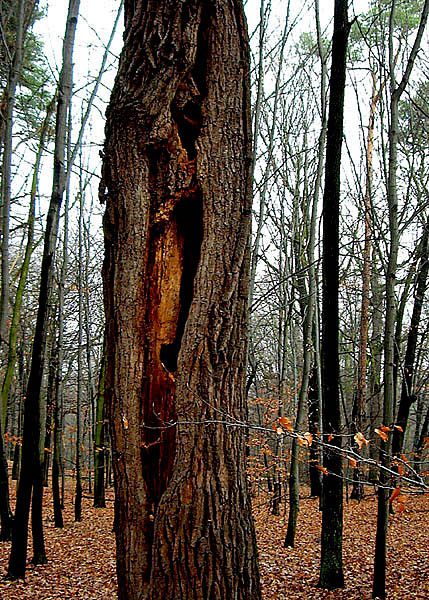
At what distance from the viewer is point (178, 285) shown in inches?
111

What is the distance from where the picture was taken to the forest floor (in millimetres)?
5801

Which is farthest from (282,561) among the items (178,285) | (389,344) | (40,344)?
(178,285)

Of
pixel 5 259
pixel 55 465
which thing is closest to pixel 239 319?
pixel 5 259

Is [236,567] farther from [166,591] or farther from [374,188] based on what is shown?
[374,188]

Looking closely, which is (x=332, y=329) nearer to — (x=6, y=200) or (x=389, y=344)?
(x=389, y=344)

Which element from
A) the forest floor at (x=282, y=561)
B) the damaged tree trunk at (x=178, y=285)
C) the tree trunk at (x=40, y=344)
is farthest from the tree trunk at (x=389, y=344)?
the tree trunk at (x=40, y=344)

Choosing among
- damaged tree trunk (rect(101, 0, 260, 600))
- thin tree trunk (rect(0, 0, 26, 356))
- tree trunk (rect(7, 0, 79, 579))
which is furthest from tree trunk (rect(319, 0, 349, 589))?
thin tree trunk (rect(0, 0, 26, 356))

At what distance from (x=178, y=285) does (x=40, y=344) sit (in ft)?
11.9

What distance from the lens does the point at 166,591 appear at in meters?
2.42

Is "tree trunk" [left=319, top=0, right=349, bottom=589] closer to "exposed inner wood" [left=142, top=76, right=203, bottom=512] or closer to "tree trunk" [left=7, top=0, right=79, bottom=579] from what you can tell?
"exposed inner wood" [left=142, top=76, right=203, bottom=512]

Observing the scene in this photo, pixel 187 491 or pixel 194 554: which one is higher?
pixel 187 491

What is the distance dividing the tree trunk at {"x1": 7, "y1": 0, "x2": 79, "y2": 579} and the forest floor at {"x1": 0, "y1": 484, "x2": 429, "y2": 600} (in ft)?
1.90

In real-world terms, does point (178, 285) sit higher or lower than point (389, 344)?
higher

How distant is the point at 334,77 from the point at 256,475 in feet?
28.0
